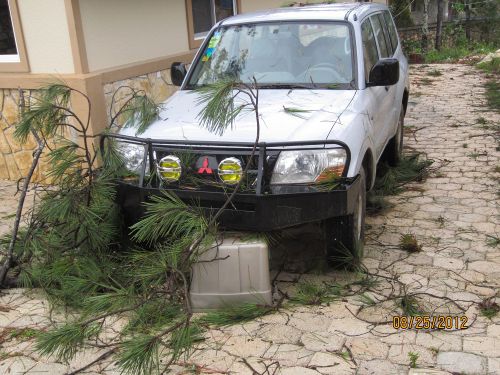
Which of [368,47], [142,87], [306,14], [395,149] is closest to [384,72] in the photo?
[368,47]

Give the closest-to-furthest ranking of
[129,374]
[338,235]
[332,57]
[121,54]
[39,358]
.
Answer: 1. [129,374]
2. [39,358]
3. [338,235]
4. [332,57]
5. [121,54]

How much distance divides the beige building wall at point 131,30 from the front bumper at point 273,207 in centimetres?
352

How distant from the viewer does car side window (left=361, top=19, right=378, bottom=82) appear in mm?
4861

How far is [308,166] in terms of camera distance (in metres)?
3.59

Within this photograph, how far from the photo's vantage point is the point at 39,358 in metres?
3.36

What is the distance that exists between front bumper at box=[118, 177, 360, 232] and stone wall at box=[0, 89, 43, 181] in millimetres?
3768

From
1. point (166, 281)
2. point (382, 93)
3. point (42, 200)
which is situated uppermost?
point (382, 93)

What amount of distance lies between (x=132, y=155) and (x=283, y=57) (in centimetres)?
163

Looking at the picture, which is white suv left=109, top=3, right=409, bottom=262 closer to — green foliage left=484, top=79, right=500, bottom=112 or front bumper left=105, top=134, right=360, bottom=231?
front bumper left=105, top=134, right=360, bottom=231

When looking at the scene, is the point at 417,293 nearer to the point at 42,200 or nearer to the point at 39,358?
the point at 39,358

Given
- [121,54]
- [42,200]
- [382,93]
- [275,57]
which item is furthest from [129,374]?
[121,54]

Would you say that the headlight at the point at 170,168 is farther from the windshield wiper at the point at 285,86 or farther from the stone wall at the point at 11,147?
the stone wall at the point at 11,147

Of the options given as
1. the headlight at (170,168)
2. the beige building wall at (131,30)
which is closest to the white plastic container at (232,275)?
the headlight at (170,168)

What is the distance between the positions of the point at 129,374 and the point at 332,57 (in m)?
3.00
